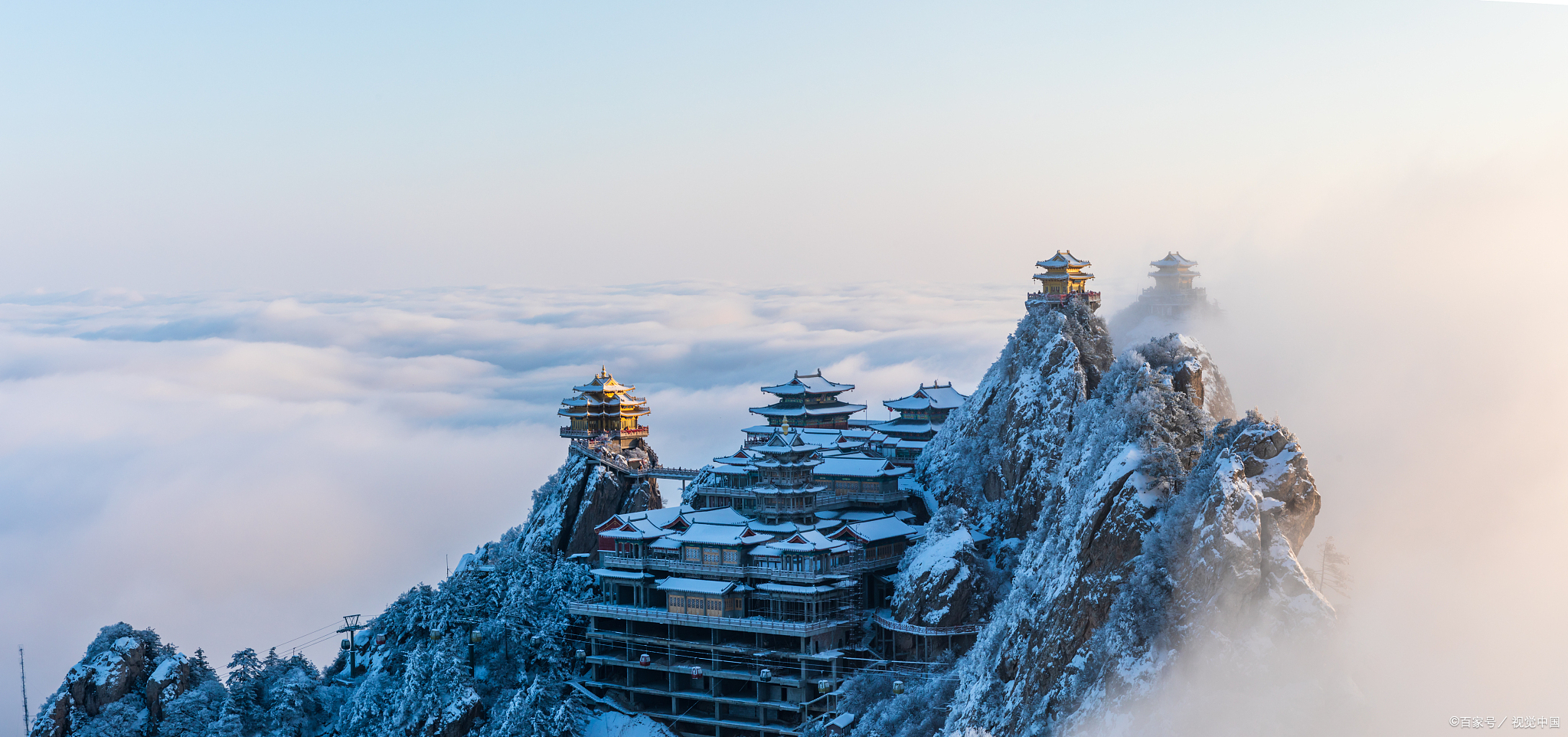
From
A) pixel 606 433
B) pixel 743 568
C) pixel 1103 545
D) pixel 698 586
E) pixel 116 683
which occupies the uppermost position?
pixel 1103 545

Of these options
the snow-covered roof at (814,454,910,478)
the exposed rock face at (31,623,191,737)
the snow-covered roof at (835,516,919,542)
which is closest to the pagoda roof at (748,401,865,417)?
the snow-covered roof at (814,454,910,478)

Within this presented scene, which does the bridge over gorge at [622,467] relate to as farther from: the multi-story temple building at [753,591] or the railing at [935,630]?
the railing at [935,630]

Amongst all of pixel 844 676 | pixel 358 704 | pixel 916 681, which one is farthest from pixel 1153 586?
pixel 358 704

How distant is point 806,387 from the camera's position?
80562 mm

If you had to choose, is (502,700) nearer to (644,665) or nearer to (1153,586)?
(644,665)

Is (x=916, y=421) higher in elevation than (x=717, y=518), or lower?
higher

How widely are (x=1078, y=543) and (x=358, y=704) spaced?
34558 mm

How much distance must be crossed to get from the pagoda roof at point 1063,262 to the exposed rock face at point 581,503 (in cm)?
2724

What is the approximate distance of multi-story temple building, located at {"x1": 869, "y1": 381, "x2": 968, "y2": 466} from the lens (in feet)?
238

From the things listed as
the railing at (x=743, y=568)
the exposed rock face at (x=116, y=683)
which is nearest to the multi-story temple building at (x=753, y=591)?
the railing at (x=743, y=568)

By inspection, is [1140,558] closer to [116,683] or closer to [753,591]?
[753,591]

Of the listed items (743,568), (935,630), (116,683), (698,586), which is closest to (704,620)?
(698,586)

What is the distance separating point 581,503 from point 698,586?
61.7 feet

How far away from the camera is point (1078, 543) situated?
4741 cm
